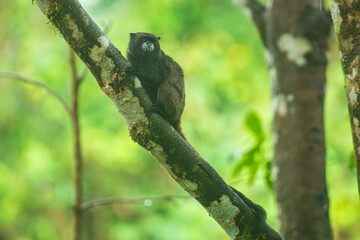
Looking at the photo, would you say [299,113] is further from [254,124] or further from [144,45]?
[144,45]

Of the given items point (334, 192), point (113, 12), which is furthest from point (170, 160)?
point (113, 12)

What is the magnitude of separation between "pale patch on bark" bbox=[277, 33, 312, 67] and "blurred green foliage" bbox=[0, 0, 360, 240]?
313 cm

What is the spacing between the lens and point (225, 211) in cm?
198

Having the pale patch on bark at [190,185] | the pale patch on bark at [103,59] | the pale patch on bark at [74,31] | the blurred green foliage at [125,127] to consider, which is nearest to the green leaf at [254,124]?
the pale patch on bark at [190,185]

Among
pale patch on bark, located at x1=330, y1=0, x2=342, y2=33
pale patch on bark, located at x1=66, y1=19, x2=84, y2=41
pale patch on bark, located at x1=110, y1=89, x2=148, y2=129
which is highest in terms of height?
pale patch on bark, located at x1=66, y1=19, x2=84, y2=41

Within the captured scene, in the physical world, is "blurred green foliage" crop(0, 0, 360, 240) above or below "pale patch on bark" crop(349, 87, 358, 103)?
above

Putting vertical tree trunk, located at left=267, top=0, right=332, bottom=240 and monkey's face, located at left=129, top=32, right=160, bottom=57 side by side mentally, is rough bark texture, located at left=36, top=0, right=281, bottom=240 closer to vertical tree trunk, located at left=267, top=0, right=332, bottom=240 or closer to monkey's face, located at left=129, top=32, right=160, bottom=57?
vertical tree trunk, located at left=267, top=0, right=332, bottom=240

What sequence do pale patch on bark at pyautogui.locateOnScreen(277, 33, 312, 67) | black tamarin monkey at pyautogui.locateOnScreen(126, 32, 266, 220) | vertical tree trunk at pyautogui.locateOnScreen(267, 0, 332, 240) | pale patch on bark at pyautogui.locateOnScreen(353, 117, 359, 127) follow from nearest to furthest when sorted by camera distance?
pale patch on bark at pyautogui.locateOnScreen(353, 117, 359, 127) < vertical tree trunk at pyautogui.locateOnScreen(267, 0, 332, 240) < black tamarin monkey at pyautogui.locateOnScreen(126, 32, 266, 220) < pale patch on bark at pyautogui.locateOnScreen(277, 33, 312, 67)

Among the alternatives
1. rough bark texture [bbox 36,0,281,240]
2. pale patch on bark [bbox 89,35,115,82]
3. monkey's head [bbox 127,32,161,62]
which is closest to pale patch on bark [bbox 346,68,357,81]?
rough bark texture [bbox 36,0,281,240]

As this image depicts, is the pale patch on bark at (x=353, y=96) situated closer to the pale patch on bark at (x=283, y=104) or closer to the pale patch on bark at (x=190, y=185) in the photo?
the pale patch on bark at (x=190, y=185)

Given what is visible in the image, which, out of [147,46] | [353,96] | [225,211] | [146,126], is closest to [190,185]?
[225,211]

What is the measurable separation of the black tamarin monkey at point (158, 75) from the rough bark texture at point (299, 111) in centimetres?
64

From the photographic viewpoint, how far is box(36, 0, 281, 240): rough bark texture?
1820 mm

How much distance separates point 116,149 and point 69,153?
87 centimetres
